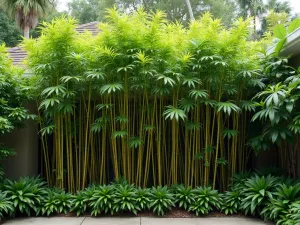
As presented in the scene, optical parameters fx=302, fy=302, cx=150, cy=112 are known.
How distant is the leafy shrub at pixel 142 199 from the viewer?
159 inches

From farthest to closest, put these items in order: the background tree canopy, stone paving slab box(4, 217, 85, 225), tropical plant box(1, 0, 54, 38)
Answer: the background tree canopy < tropical plant box(1, 0, 54, 38) < stone paving slab box(4, 217, 85, 225)

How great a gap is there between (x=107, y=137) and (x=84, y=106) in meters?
0.60

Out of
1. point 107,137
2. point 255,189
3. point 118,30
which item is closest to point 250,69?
point 255,189

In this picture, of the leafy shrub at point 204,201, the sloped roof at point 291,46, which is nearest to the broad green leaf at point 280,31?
the sloped roof at point 291,46

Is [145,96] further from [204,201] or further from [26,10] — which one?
[26,10]

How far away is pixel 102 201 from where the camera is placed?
157 inches

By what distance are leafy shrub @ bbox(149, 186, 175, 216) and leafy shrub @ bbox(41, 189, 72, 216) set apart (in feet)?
Answer: 3.75

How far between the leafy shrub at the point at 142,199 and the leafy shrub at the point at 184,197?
0.42 metres

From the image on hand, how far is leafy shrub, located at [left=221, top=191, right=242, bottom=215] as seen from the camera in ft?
13.3

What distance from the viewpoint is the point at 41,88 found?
4.43 meters

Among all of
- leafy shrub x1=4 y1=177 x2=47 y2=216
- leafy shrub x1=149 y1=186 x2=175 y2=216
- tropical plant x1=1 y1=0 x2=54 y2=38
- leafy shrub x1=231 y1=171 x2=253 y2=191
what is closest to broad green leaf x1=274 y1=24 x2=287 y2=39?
leafy shrub x1=231 y1=171 x2=253 y2=191

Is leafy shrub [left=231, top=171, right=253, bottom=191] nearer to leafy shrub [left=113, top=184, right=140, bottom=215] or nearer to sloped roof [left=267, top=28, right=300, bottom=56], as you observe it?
leafy shrub [left=113, top=184, right=140, bottom=215]

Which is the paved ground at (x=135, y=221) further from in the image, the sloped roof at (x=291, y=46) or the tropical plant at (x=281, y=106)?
the sloped roof at (x=291, y=46)

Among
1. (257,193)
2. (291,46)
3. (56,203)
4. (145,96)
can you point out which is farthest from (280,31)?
(56,203)
